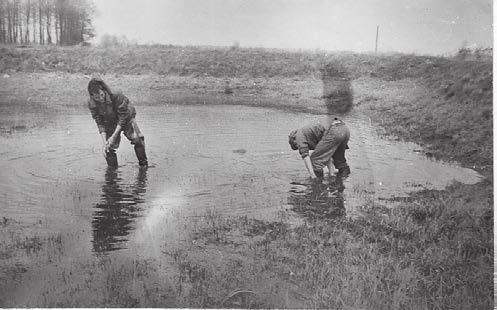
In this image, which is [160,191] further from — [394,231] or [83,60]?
[394,231]

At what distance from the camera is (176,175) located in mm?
4949

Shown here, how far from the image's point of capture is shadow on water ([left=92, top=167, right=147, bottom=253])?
3.51m

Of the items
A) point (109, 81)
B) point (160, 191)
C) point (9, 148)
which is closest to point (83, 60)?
point (109, 81)

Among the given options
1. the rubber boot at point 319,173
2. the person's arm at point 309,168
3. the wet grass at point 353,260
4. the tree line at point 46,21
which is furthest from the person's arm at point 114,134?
the rubber boot at point 319,173

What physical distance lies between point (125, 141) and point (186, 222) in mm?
2698

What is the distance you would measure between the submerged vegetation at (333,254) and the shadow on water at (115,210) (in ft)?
0.81

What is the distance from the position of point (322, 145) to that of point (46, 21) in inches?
131

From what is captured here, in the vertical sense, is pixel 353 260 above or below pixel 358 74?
below

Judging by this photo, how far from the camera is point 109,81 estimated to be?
5.44 metres

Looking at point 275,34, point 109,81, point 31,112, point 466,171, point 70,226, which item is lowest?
point 70,226

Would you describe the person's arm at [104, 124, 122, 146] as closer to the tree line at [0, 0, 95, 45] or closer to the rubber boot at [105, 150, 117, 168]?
the rubber boot at [105, 150, 117, 168]

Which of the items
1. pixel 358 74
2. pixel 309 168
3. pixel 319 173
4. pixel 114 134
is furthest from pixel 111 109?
pixel 358 74

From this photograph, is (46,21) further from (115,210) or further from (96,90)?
(115,210)

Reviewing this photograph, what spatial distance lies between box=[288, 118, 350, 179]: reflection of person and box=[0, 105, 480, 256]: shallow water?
14cm
